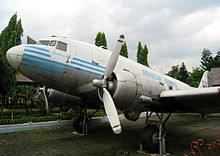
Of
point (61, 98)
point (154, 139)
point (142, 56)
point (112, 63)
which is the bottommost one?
point (154, 139)

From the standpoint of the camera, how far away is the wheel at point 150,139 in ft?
22.9

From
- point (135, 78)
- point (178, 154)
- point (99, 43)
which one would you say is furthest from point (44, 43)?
point (99, 43)

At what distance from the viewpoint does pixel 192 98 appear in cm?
666

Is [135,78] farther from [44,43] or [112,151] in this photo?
[44,43]

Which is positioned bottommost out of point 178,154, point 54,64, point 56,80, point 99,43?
point 178,154

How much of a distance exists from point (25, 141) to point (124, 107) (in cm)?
586

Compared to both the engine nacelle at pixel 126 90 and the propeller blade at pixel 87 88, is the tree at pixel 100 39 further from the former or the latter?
the engine nacelle at pixel 126 90

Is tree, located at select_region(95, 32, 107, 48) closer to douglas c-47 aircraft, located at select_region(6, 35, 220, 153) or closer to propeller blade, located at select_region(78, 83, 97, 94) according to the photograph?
douglas c-47 aircraft, located at select_region(6, 35, 220, 153)

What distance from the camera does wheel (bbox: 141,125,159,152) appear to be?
6.98 metres

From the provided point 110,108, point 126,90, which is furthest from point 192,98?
point 110,108

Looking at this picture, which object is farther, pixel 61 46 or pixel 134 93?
pixel 61 46

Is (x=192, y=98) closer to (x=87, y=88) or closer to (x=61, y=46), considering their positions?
(x=87, y=88)

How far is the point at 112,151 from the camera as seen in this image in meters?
7.12

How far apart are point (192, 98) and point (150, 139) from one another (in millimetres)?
2365
